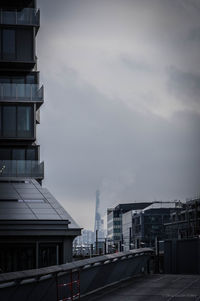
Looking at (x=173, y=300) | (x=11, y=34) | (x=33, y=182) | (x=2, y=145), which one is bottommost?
(x=173, y=300)

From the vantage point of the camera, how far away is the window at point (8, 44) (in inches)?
2313

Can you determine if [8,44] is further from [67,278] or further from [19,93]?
[67,278]

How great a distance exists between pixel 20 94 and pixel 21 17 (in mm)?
7037

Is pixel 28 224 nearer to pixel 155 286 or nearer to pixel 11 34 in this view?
pixel 155 286

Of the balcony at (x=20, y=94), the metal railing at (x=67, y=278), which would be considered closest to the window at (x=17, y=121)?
the balcony at (x=20, y=94)

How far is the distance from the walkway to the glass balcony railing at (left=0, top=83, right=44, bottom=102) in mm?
29977

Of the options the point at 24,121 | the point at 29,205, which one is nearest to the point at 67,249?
the point at 29,205

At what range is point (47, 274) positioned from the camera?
68.1 ft

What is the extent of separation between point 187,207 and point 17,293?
480ft

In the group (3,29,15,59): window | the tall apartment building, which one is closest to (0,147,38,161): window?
the tall apartment building

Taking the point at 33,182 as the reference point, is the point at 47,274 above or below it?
below

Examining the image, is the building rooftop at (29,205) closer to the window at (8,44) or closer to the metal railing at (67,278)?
the metal railing at (67,278)

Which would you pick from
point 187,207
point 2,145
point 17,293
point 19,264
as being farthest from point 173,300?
point 187,207

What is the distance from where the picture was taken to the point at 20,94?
59.7 m
